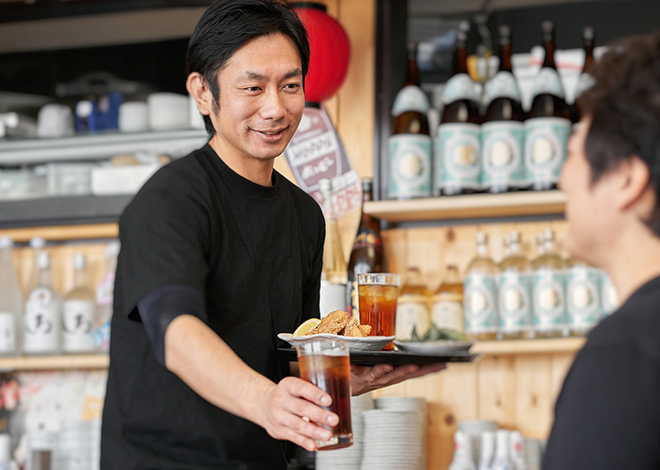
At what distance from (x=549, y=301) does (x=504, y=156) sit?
0.38m

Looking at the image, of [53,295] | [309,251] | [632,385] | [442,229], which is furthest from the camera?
[53,295]

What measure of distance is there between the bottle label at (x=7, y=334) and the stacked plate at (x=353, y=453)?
0.99 m

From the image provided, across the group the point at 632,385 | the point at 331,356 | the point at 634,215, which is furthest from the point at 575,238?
the point at 331,356

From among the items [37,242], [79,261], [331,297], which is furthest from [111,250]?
[331,297]

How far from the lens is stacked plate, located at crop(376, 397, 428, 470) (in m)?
2.12

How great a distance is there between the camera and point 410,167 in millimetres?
2244

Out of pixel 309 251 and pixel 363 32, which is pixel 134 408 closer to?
pixel 309 251

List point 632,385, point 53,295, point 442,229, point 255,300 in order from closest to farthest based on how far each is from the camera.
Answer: point 632,385
point 255,300
point 442,229
point 53,295

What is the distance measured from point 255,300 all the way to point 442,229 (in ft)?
3.94

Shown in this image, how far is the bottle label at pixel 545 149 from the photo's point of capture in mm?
2164

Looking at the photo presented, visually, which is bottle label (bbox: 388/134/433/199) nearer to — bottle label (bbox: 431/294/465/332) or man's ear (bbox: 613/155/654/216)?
bottle label (bbox: 431/294/465/332)

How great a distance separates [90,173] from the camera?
2.55m

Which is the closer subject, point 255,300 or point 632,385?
point 632,385

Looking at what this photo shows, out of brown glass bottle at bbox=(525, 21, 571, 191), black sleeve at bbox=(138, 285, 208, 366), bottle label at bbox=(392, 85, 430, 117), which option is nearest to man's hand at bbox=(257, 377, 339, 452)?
black sleeve at bbox=(138, 285, 208, 366)
